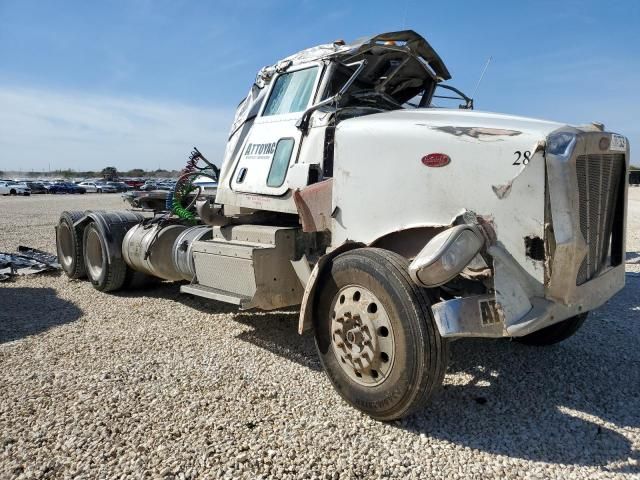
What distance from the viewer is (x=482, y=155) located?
334 centimetres

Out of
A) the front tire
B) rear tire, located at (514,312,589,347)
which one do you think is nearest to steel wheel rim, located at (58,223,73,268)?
the front tire

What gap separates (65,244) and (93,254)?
1.07 metres

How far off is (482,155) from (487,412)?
1797mm

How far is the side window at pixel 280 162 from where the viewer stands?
199 inches

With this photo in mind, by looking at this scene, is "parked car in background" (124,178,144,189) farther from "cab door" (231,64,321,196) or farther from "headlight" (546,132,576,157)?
"headlight" (546,132,576,157)

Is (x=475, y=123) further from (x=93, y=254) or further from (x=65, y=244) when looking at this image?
(x=65, y=244)

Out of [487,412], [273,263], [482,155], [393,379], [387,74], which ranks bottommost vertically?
[487,412]

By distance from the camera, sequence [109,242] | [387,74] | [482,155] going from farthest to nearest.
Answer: [109,242]
[387,74]
[482,155]

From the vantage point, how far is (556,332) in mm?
4785

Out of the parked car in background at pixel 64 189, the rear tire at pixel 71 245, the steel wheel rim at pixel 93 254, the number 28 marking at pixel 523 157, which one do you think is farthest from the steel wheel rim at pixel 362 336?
the parked car in background at pixel 64 189

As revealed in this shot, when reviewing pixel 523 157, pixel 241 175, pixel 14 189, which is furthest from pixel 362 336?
pixel 14 189

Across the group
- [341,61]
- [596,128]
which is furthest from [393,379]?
[341,61]

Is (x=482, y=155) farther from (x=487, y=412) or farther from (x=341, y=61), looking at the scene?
(x=341, y=61)

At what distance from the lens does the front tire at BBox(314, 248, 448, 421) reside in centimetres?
326
